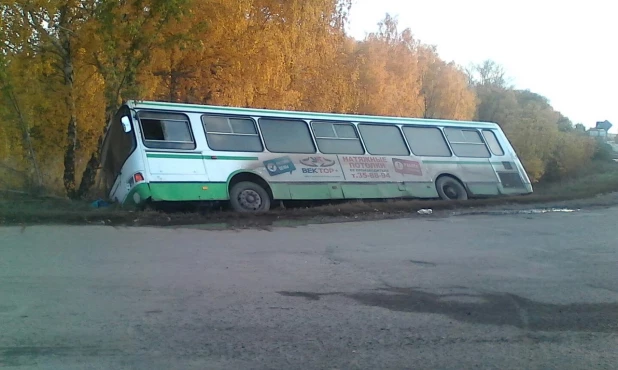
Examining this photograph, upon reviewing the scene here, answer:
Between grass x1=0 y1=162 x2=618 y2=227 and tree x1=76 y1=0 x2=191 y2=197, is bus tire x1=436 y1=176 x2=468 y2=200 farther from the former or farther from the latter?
tree x1=76 y1=0 x2=191 y2=197

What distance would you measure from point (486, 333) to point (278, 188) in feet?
32.6

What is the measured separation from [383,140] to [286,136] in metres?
3.20

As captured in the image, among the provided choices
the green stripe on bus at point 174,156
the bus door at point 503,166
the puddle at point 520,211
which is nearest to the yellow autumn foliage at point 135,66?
the green stripe on bus at point 174,156

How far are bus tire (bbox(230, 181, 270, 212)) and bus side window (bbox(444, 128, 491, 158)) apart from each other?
6.85 metres

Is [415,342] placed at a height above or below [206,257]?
below

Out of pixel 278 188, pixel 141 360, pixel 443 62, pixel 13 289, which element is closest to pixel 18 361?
pixel 141 360

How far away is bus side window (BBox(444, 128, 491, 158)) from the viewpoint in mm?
19344

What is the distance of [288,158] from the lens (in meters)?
16.0

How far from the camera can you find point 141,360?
203 inches

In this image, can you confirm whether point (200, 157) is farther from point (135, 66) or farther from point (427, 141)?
point (427, 141)

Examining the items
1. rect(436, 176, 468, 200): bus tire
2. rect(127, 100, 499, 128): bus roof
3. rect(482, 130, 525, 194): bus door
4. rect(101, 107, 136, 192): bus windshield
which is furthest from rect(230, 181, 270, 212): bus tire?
rect(482, 130, 525, 194): bus door

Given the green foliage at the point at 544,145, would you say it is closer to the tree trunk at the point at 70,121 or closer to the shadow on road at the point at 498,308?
the tree trunk at the point at 70,121

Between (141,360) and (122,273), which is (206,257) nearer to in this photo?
(122,273)

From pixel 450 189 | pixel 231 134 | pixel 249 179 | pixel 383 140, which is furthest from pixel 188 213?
pixel 450 189
